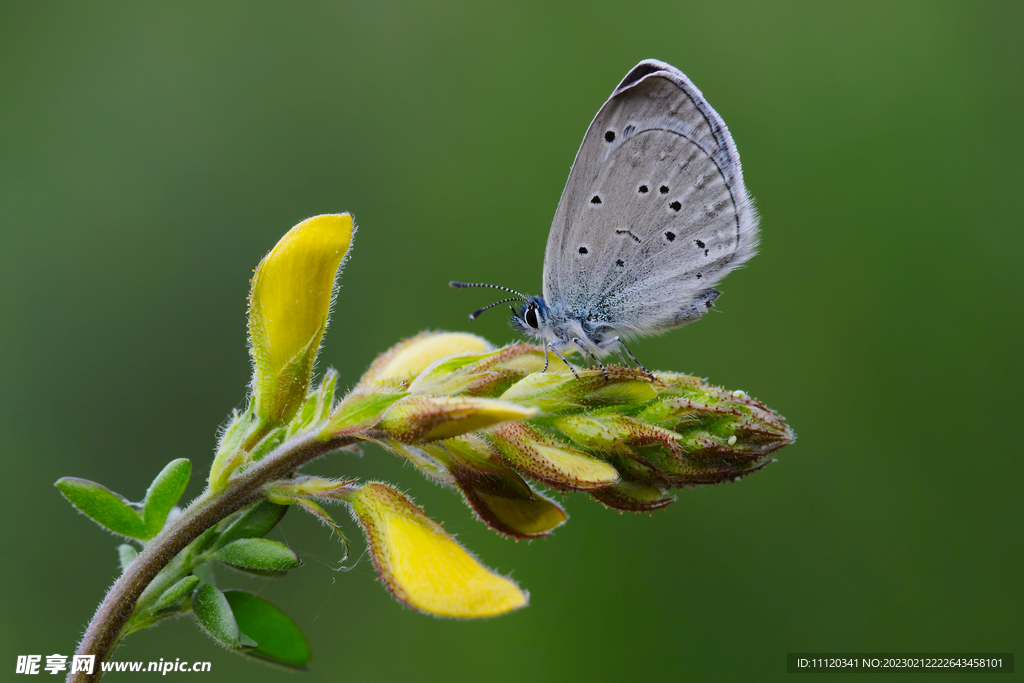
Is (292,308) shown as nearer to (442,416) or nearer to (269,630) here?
(442,416)

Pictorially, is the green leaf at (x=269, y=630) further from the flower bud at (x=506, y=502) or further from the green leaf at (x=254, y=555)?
the flower bud at (x=506, y=502)

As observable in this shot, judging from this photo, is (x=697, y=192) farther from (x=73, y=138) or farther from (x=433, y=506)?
(x=73, y=138)

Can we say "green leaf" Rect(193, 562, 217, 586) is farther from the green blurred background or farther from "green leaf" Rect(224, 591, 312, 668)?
the green blurred background

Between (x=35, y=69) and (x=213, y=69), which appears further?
(x=213, y=69)

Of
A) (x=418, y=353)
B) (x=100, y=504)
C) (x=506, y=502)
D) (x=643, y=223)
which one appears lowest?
(x=100, y=504)

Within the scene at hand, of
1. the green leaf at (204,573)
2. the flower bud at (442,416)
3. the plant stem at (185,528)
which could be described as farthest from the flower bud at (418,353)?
the green leaf at (204,573)

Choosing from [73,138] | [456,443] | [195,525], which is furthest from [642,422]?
[73,138]

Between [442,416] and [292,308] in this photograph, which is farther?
[292,308]

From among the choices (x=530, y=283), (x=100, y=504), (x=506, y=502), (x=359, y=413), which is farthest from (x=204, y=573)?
(x=530, y=283)
